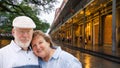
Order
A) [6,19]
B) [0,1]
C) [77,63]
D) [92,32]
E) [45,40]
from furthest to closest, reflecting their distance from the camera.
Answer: [92,32], [6,19], [0,1], [45,40], [77,63]

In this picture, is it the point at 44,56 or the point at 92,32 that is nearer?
the point at 44,56

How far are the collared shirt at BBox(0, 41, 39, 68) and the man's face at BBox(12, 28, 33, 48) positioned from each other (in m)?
0.06

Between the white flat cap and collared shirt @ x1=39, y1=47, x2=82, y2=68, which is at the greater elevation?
the white flat cap

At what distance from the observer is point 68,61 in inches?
120

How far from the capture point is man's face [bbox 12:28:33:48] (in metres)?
3.17

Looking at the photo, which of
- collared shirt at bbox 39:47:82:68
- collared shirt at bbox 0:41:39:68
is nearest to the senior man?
collared shirt at bbox 0:41:39:68

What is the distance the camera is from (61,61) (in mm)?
3076

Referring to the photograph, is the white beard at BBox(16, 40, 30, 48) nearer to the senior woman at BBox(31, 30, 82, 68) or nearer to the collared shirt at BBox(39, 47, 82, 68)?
the senior woman at BBox(31, 30, 82, 68)

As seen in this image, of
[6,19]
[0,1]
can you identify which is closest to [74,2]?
[6,19]

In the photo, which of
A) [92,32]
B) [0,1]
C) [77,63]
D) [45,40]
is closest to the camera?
[77,63]

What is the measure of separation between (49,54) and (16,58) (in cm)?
30

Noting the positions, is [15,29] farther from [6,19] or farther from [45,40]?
[6,19]

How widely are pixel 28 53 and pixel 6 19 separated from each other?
4488cm

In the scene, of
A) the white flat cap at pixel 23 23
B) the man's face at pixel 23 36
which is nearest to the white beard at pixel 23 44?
the man's face at pixel 23 36
